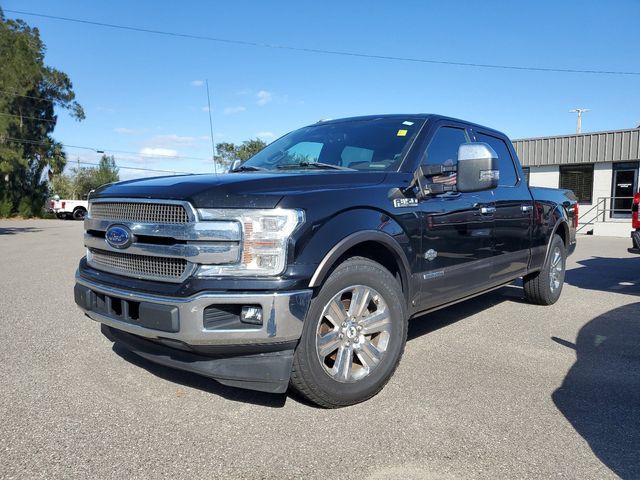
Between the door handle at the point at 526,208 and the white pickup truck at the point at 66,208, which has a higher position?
the door handle at the point at 526,208

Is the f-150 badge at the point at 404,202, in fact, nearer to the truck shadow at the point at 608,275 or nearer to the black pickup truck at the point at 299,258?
the black pickup truck at the point at 299,258

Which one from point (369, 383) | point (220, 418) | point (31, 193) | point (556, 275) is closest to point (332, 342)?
point (369, 383)

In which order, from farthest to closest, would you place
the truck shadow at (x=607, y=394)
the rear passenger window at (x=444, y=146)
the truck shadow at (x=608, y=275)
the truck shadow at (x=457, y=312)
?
Answer: the truck shadow at (x=608, y=275)
the truck shadow at (x=457, y=312)
the rear passenger window at (x=444, y=146)
the truck shadow at (x=607, y=394)

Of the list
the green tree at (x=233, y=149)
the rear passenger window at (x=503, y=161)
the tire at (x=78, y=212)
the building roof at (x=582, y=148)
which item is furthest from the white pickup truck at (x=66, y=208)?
the rear passenger window at (x=503, y=161)

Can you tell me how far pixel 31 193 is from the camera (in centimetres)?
3609

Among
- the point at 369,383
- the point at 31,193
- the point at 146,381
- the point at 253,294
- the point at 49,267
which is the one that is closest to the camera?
the point at 253,294

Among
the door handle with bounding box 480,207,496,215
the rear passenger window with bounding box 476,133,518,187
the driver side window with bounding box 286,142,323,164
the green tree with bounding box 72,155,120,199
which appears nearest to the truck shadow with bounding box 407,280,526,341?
the door handle with bounding box 480,207,496,215

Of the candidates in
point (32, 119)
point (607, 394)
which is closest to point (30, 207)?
point (32, 119)

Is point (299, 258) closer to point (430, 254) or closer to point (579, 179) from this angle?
point (430, 254)

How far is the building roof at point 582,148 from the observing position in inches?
834

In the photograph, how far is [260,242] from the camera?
2648mm

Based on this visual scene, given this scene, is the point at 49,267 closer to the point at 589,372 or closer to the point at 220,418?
the point at 220,418

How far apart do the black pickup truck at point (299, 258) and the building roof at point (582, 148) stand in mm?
20801

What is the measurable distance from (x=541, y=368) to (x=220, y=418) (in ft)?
7.91
